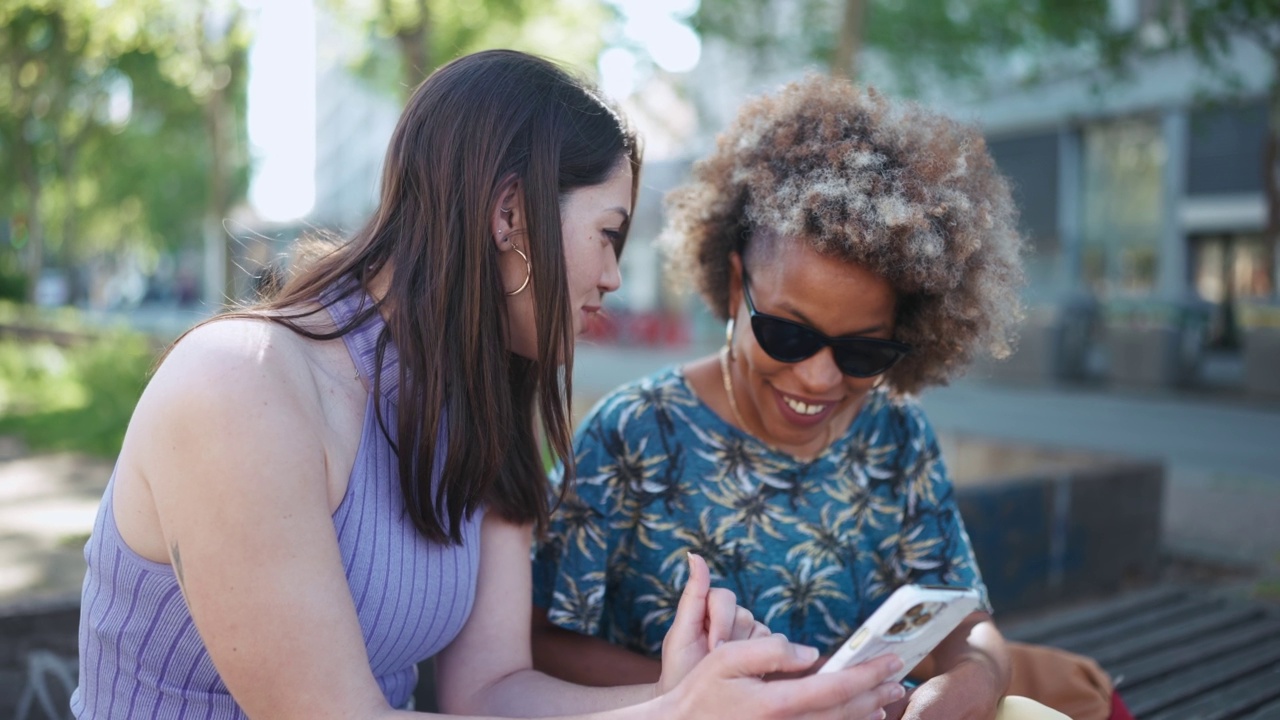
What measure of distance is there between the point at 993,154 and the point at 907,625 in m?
8.15

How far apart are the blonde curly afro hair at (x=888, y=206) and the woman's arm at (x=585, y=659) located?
Result: 2.88 feet

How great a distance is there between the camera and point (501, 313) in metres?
1.84

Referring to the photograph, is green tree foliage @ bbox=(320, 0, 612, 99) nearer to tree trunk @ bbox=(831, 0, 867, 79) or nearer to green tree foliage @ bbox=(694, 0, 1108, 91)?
tree trunk @ bbox=(831, 0, 867, 79)

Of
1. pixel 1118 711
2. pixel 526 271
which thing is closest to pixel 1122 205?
pixel 1118 711

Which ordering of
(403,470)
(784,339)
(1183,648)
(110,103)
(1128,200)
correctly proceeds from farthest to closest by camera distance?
(1128,200)
(110,103)
(1183,648)
(784,339)
(403,470)

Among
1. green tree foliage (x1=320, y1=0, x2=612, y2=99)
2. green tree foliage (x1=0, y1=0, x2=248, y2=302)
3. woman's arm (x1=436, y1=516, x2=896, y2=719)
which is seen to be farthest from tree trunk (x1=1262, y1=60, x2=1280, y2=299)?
woman's arm (x1=436, y1=516, x2=896, y2=719)

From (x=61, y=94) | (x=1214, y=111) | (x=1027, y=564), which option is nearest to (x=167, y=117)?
→ (x=61, y=94)

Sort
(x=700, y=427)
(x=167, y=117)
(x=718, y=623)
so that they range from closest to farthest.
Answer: (x=718, y=623) → (x=700, y=427) → (x=167, y=117)

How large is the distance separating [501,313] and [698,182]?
101cm

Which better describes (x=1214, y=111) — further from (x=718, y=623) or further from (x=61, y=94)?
(x=61, y=94)

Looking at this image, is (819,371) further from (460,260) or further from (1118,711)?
(1118,711)

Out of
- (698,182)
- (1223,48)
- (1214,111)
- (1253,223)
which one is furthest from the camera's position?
(1253,223)

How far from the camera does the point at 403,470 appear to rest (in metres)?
1.74

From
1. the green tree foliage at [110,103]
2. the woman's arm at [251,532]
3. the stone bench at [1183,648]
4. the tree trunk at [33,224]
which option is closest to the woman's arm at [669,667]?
the woman's arm at [251,532]
